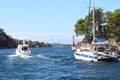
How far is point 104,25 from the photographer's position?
18225 centimetres

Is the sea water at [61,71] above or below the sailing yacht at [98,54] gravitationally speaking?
below

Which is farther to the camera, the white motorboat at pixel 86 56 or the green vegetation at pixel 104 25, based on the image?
the green vegetation at pixel 104 25

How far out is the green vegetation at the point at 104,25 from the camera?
16650 cm

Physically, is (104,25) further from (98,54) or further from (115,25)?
(98,54)

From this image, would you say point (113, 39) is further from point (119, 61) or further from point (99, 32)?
point (119, 61)

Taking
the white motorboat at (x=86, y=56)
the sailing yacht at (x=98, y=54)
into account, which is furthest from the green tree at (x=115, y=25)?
the sailing yacht at (x=98, y=54)

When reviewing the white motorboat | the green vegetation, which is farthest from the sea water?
the green vegetation

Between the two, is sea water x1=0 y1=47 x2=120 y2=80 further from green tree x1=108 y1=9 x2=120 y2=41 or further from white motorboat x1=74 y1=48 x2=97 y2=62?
green tree x1=108 y1=9 x2=120 y2=41

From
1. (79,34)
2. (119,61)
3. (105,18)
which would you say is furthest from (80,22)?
(119,61)

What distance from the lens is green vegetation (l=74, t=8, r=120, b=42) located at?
6555 inches

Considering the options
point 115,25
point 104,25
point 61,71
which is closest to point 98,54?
point 61,71

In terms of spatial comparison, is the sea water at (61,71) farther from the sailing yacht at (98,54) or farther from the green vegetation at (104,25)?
the green vegetation at (104,25)

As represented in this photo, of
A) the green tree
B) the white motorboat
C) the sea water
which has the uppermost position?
the green tree

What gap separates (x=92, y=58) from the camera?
79.6 m
